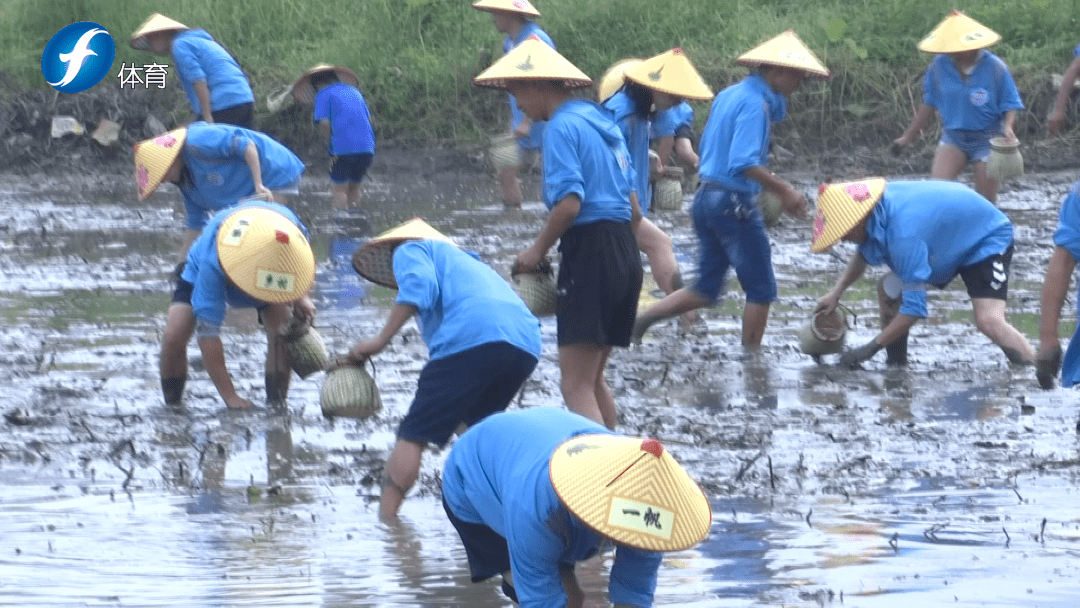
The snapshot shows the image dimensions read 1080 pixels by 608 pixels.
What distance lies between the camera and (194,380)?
756 centimetres

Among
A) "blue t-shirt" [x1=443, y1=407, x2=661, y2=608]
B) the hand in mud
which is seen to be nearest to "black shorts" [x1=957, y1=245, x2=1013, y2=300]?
the hand in mud

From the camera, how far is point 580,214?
590cm

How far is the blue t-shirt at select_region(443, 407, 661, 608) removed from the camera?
12.3 feet

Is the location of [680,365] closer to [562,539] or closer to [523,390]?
[523,390]

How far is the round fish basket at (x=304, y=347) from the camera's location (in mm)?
6746

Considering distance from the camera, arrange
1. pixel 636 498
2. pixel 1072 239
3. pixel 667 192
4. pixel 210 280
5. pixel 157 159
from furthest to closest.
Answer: pixel 667 192 < pixel 157 159 < pixel 210 280 < pixel 1072 239 < pixel 636 498

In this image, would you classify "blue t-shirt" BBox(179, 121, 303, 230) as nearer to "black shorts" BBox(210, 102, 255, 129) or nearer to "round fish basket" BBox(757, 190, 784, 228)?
"round fish basket" BBox(757, 190, 784, 228)

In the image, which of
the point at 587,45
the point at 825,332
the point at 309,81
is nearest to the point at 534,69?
the point at 825,332

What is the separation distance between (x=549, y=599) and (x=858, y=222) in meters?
3.39

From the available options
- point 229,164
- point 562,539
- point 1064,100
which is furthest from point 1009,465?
point 1064,100

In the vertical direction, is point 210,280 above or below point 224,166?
below

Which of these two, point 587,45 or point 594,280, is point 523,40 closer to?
point 594,280

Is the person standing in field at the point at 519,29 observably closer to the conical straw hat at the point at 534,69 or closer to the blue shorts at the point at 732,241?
the blue shorts at the point at 732,241

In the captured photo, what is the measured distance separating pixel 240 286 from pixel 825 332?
291cm
